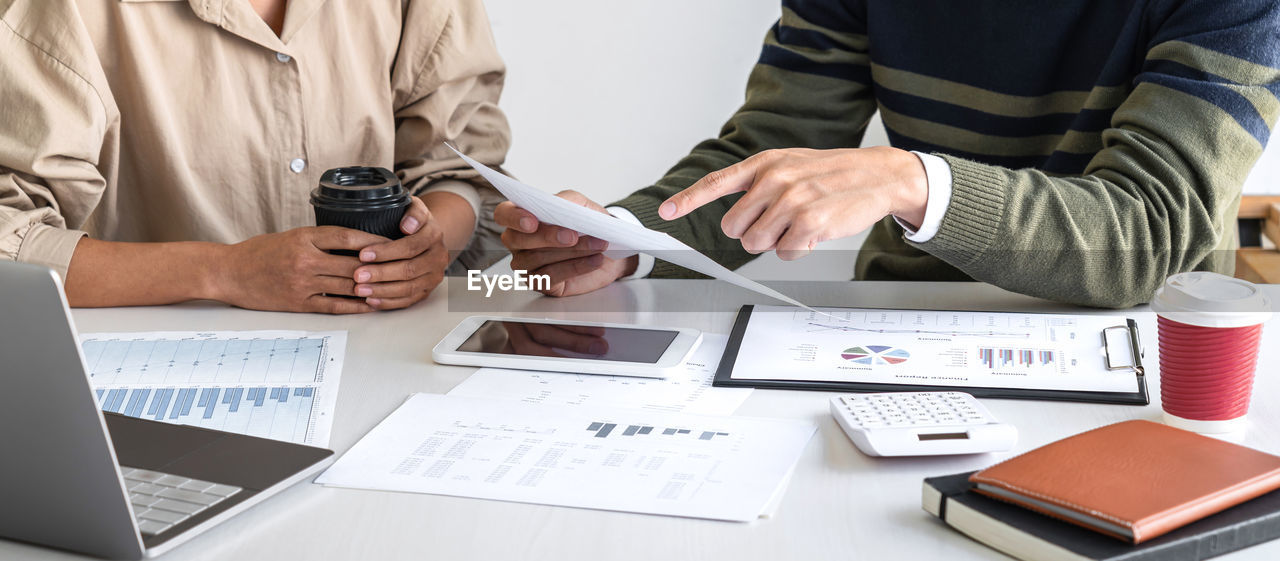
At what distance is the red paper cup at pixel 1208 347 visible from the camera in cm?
78

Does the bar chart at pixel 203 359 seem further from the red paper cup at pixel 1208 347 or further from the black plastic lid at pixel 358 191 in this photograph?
the red paper cup at pixel 1208 347

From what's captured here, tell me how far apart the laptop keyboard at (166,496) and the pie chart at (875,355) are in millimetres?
552

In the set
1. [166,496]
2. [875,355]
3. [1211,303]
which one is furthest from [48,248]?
[1211,303]

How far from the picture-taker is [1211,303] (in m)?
0.78

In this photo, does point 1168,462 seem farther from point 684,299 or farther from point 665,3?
point 665,3

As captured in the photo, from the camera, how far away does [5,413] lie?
24.6 inches

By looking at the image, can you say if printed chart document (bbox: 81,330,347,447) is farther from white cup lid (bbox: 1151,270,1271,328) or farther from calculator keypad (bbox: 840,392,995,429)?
white cup lid (bbox: 1151,270,1271,328)

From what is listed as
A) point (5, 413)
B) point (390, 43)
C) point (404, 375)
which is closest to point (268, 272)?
point (404, 375)

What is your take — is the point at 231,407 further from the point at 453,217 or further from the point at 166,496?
the point at 453,217

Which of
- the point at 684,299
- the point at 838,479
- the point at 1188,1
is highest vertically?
the point at 1188,1

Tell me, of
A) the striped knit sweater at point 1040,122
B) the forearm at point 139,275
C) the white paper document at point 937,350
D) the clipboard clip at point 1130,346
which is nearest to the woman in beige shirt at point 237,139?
the forearm at point 139,275

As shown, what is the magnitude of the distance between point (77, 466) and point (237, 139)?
0.87 m

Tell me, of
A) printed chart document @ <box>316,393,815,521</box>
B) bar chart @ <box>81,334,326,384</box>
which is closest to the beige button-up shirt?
bar chart @ <box>81,334,326,384</box>

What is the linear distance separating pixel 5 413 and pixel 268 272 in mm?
574
